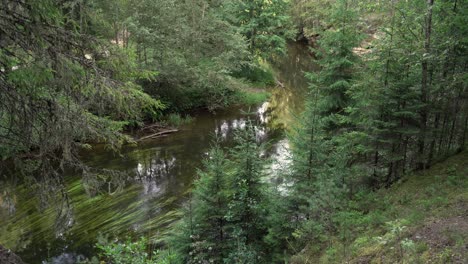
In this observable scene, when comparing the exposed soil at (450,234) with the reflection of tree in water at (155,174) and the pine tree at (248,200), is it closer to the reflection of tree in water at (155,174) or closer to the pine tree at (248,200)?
the pine tree at (248,200)

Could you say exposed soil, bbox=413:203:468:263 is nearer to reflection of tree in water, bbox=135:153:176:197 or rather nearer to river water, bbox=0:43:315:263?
river water, bbox=0:43:315:263

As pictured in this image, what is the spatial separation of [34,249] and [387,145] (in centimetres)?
942

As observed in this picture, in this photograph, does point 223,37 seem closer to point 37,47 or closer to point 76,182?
point 76,182

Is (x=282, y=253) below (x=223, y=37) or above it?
below

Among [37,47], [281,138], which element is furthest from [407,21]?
[281,138]

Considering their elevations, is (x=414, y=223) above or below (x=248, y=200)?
above

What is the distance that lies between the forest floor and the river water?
8.99ft

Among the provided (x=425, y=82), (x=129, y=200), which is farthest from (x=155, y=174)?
(x=425, y=82)

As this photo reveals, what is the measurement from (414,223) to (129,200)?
29.3 feet

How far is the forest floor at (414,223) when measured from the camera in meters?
5.42

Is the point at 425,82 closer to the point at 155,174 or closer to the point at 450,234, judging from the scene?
the point at 450,234

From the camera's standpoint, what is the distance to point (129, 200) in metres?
12.4

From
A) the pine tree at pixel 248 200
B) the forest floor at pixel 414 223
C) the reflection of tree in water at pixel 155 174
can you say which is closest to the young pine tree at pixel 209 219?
the pine tree at pixel 248 200

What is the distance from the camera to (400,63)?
863cm
